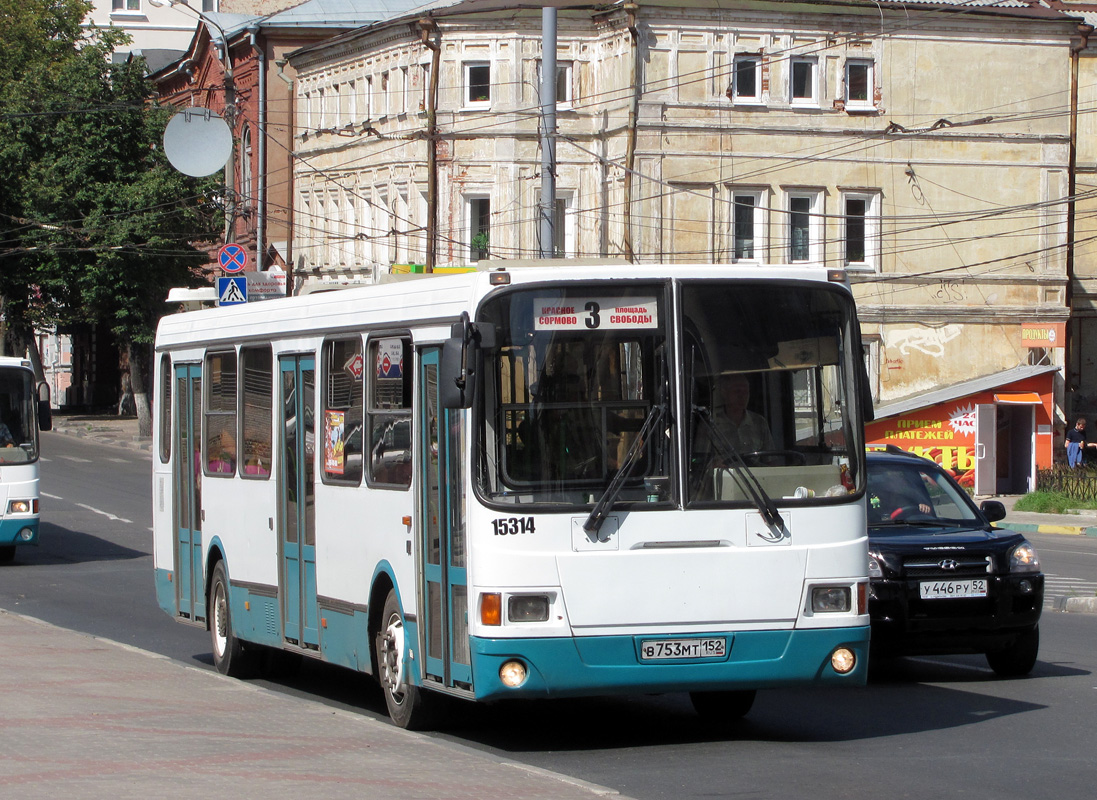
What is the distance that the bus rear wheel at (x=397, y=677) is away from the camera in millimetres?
9258

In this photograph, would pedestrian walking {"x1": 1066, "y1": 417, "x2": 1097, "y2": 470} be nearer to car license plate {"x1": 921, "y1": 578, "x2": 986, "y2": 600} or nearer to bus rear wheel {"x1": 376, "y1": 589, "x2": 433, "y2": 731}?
car license plate {"x1": 921, "y1": 578, "x2": 986, "y2": 600}

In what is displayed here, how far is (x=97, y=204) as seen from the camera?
5072cm

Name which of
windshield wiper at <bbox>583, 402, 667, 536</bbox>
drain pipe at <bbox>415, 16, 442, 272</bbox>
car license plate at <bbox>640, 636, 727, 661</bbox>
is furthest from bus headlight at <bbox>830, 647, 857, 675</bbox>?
drain pipe at <bbox>415, 16, 442, 272</bbox>

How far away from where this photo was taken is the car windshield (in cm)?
1212

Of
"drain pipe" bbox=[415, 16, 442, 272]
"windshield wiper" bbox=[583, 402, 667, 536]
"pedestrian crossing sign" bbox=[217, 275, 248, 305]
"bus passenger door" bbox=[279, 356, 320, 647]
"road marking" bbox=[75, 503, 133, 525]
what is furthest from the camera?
"drain pipe" bbox=[415, 16, 442, 272]

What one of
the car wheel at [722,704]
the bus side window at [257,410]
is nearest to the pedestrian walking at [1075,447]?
the bus side window at [257,410]

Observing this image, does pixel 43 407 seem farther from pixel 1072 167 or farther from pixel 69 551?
pixel 1072 167

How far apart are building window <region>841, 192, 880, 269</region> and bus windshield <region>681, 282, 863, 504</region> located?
33149mm

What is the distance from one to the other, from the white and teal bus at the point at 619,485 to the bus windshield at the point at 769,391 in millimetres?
11

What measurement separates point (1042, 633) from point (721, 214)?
27.4 metres

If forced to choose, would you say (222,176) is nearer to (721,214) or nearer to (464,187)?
(464,187)

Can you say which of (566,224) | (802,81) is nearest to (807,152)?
(802,81)

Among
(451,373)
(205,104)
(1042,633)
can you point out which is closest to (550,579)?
(451,373)

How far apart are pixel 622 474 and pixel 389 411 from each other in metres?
1.79
